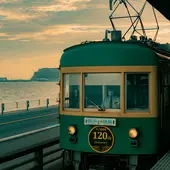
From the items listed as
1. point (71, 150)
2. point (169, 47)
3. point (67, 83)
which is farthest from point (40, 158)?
point (169, 47)

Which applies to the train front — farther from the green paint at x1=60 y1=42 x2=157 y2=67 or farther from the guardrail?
the guardrail

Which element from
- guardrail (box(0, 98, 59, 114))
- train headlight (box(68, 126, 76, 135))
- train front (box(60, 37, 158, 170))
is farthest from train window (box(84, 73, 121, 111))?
guardrail (box(0, 98, 59, 114))

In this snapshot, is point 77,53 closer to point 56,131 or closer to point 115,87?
point 115,87

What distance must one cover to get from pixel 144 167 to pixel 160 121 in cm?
112

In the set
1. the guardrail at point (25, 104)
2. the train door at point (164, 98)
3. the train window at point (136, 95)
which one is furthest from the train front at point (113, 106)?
the guardrail at point (25, 104)

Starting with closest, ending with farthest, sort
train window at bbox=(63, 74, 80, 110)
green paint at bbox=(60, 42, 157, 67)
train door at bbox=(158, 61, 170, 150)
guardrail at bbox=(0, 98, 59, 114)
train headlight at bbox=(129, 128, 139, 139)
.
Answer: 1. train headlight at bbox=(129, 128, 139, 139)
2. green paint at bbox=(60, 42, 157, 67)
3. train door at bbox=(158, 61, 170, 150)
4. train window at bbox=(63, 74, 80, 110)
5. guardrail at bbox=(0, 98, 59, 114)

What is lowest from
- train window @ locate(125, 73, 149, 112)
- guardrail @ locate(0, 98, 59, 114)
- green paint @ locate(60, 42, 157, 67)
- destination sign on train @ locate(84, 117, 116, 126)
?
guardrail @ locate(0, 98, 59, 114)

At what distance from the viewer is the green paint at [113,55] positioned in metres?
10.1

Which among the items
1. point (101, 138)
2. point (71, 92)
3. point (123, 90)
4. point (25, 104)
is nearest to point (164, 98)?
point (123, 90)

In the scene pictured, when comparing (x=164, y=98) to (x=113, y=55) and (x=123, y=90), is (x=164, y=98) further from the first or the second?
(x=113, y=55)

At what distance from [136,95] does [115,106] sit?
0.53m

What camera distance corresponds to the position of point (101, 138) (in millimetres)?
9930

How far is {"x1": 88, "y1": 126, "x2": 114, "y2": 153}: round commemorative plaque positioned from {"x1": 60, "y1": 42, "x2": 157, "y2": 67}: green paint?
1477mm

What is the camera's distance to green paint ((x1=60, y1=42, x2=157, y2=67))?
10.1m
